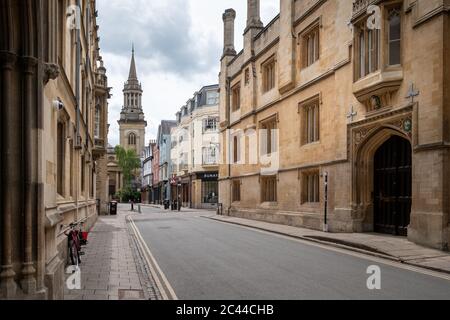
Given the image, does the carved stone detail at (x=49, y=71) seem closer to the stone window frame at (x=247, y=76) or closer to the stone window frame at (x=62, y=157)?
the stone window frame at (x=62, y=157)

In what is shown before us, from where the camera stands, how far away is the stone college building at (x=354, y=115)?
537 inches

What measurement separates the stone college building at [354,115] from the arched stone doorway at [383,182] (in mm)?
40

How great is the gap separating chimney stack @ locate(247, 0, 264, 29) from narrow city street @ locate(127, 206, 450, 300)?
19532 millimetres

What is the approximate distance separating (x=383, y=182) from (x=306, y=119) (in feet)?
21.2

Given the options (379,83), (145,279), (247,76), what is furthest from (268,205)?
(145,279)

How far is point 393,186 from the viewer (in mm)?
16891

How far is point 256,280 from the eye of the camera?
30.0 feet

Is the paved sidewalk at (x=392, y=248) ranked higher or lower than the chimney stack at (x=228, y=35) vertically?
lower

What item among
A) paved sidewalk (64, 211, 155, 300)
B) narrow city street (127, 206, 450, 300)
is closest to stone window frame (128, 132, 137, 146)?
paved sidewalk (64, 211, 155, 300)

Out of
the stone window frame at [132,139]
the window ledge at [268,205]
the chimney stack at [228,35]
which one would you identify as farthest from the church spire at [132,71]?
the window ledge at [268,205]

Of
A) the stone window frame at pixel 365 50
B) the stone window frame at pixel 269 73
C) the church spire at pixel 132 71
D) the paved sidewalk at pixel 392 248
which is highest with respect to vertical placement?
the church spire at pixel 132 71

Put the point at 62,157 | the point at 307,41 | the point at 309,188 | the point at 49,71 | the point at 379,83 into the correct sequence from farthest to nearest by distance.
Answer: the point at 307,41, the point at 309,188, the point at 379,83, the point at 62,157, the point at 49,71

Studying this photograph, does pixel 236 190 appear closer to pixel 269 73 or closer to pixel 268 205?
pixel 268 205
